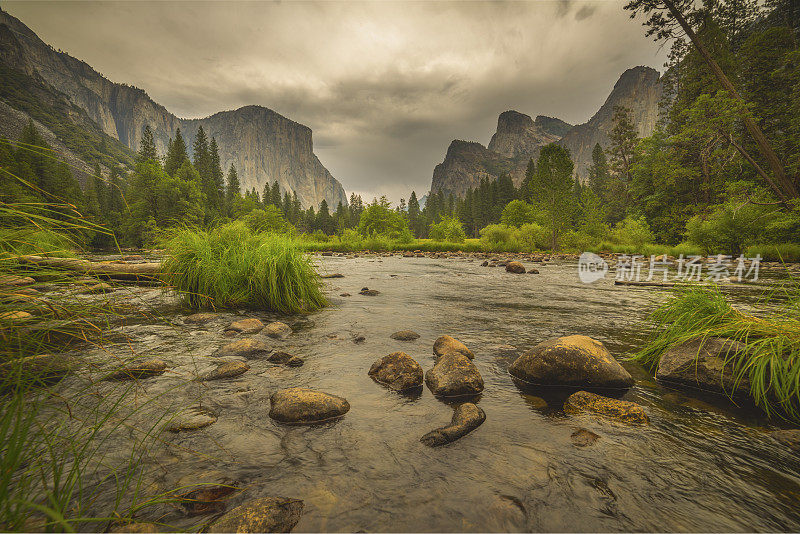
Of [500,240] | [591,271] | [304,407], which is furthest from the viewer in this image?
[500,240]

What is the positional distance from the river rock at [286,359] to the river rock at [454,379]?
5.91ft

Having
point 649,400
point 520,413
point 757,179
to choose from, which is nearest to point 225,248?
point 520,413

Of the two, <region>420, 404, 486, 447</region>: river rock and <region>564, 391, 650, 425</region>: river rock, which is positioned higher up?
<region>564, 391, 650, 425</region>: river rock

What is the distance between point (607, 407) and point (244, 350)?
15.3ft

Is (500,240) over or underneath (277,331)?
over

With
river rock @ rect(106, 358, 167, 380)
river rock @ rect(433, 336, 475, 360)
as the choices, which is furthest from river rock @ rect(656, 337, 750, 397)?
Result: river rock @ rect(106, 358, 167, 380)

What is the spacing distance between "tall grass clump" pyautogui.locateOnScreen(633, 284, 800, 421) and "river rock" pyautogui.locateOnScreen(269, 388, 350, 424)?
396cm

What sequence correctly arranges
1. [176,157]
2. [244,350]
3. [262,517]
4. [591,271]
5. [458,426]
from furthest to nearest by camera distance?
1. [176,157]
2. [591,271]
3. [244,350]
4. [458,426]
5. [262,517]

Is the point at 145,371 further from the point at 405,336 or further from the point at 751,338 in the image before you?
the point at 751,338

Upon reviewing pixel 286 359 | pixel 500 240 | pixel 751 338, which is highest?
pixel 500 240

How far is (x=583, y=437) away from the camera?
2.57 metres

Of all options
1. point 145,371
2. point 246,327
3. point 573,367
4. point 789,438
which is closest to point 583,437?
point 573,367

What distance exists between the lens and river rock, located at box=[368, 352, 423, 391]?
3479 millimetres

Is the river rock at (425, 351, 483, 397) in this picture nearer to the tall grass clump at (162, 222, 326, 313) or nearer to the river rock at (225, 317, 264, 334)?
the river rock at (225, 317, 264, 334)
